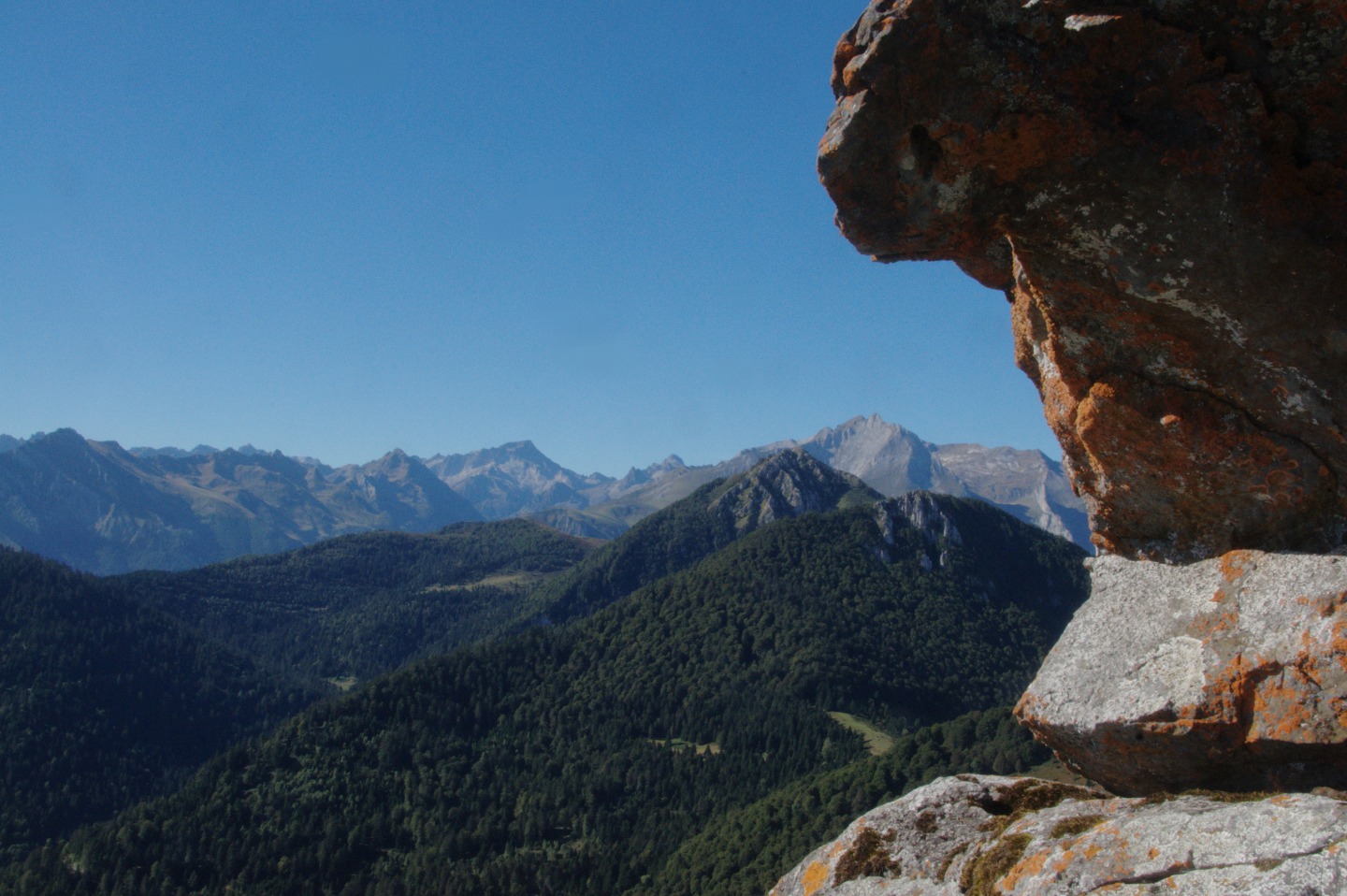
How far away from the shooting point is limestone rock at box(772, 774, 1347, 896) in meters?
7.30

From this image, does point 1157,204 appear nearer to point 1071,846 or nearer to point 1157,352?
point 1157,352

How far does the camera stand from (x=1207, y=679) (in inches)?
403

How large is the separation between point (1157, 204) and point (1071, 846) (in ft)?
24.2

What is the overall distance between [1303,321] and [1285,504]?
237 cm

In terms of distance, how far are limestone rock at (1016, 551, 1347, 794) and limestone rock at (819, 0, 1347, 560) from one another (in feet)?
2.04

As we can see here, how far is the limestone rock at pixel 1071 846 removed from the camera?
730 cm

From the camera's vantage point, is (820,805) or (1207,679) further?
(820,805)

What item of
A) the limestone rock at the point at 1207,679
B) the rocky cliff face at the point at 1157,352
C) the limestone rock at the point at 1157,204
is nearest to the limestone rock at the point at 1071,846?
the rocky cliff face at the point at 1157,352

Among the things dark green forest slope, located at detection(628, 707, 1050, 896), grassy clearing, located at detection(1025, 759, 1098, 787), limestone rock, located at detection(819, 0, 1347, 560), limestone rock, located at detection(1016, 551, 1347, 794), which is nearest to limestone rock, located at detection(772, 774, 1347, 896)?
limestone rock, located at detection(1016, 551, 1347, 794)

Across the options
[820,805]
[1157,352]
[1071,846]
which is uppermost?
[1157,352]

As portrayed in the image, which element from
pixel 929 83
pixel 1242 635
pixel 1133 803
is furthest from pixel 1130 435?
pixel 929 83

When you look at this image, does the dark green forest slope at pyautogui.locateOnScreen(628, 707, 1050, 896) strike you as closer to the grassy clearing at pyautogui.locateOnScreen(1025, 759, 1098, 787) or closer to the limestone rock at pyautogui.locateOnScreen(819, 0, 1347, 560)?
the grassy clearing at pyautogui.locateOnScreen(1025, 759, 1098, 787)

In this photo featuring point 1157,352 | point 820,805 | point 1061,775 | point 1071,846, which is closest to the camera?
point 1071,846

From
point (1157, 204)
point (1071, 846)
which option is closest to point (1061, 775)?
point (1071, 846)
